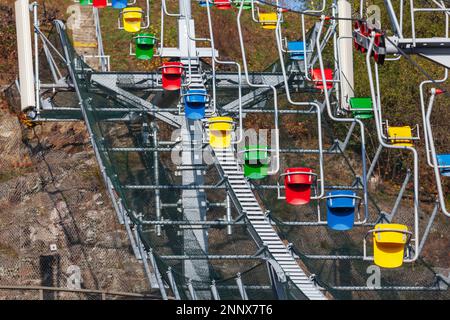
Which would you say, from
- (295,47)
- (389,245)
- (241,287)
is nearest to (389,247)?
(389,245)

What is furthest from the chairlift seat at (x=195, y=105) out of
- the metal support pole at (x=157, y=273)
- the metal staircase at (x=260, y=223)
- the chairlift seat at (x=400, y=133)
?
the chairlift seat at (x=400, y=133)

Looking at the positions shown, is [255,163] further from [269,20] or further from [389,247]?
[269,20]

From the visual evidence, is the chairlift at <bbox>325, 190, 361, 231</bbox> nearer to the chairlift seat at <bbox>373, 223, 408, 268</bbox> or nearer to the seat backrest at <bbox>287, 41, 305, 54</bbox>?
the chairlift seat at <bbox>373, 223, 408, 268</bbox>

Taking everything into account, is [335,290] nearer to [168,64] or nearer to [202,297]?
[202,297]

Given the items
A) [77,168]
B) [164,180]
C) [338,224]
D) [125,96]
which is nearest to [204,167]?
[164,180]

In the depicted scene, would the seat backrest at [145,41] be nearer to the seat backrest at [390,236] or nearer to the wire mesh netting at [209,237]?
the wire mesh netting at [209,237]
